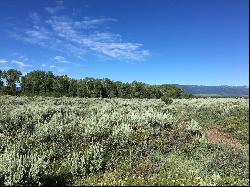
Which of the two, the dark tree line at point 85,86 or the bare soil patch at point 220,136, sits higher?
the dark tree line at point 85,86

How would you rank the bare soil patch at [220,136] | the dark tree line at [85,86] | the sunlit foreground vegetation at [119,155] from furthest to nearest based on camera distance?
1. the dark tree line at [85,86]
2. the bare soil patch at [220,136]
3. the sunlit foreground vegetation at [119,155]

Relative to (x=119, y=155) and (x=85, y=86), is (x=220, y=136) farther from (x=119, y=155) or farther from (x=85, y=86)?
(x=85, y=86)

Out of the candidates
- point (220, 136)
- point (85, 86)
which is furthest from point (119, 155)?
point (85, 86)

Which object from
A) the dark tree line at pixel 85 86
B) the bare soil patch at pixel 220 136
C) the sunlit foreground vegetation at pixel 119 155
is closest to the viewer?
the sunlit foreground vegetation at pixel 119 155

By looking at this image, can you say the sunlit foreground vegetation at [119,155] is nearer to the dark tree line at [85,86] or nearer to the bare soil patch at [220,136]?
the bare soil patch at [220,136]

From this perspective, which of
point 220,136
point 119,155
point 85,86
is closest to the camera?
point 119,155

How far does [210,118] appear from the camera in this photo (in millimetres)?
24391

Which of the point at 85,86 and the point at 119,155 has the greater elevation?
the point at 85,86

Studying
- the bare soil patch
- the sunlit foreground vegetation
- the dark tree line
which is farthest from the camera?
the dark tree line

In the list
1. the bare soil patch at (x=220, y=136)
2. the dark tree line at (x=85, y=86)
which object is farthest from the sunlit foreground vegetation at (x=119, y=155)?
the dark tree line at (x=85, y=86)

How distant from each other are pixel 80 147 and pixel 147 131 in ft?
11.8

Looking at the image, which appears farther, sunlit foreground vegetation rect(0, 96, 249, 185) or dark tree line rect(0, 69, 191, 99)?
dark tree line rect(0, 69, 191, 99)

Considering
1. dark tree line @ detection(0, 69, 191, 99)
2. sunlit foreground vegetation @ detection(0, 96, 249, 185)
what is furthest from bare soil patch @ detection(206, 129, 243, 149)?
dark tree line @ detection(0, 69, 191, 99)

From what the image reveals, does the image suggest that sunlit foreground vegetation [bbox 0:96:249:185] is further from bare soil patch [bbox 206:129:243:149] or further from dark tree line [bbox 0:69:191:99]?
dark tree line [bbox 0:69:191:99]
